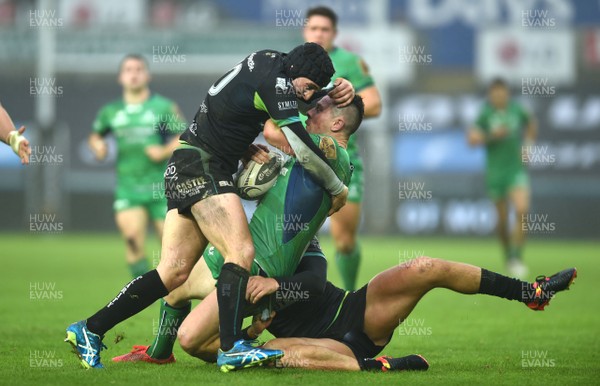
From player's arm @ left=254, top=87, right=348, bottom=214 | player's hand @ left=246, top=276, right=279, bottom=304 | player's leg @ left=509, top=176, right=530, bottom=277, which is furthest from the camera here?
player's leg @ left=509, top=176, right=530, bottom=277

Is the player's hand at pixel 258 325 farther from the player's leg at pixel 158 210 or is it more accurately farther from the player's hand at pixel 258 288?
the player's leg at pixel 158 210

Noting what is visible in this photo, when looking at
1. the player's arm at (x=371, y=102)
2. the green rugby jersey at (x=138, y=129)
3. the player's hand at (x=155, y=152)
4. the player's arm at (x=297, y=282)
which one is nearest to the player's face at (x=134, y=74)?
the green rugby jersey at (x=138, y=129)

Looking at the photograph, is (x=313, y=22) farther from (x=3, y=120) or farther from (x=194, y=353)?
(x=194, y=353)

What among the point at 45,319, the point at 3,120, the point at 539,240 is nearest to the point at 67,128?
the point at 539,240

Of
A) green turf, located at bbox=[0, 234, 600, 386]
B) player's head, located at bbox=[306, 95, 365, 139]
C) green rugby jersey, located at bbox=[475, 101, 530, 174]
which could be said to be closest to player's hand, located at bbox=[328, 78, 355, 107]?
player's head, located at bbox=[306, 95, 365, 139]

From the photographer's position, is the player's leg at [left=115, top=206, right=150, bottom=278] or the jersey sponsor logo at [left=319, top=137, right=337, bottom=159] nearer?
the jersey sponsor logo at [left=319, top=137, right=337, bottom=159]

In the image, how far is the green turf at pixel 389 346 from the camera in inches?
253

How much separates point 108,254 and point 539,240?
10629 millimetres

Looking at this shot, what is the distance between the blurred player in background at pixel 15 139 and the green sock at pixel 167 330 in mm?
1412

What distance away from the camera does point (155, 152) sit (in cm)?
1305

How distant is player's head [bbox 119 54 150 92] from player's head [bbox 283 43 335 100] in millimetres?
6801

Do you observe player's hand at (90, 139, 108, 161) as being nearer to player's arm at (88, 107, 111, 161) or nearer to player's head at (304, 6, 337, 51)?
player's arm at (88, 107, 111, 161)

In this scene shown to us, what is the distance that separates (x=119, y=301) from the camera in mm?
6723

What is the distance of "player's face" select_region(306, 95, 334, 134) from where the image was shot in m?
7.18
